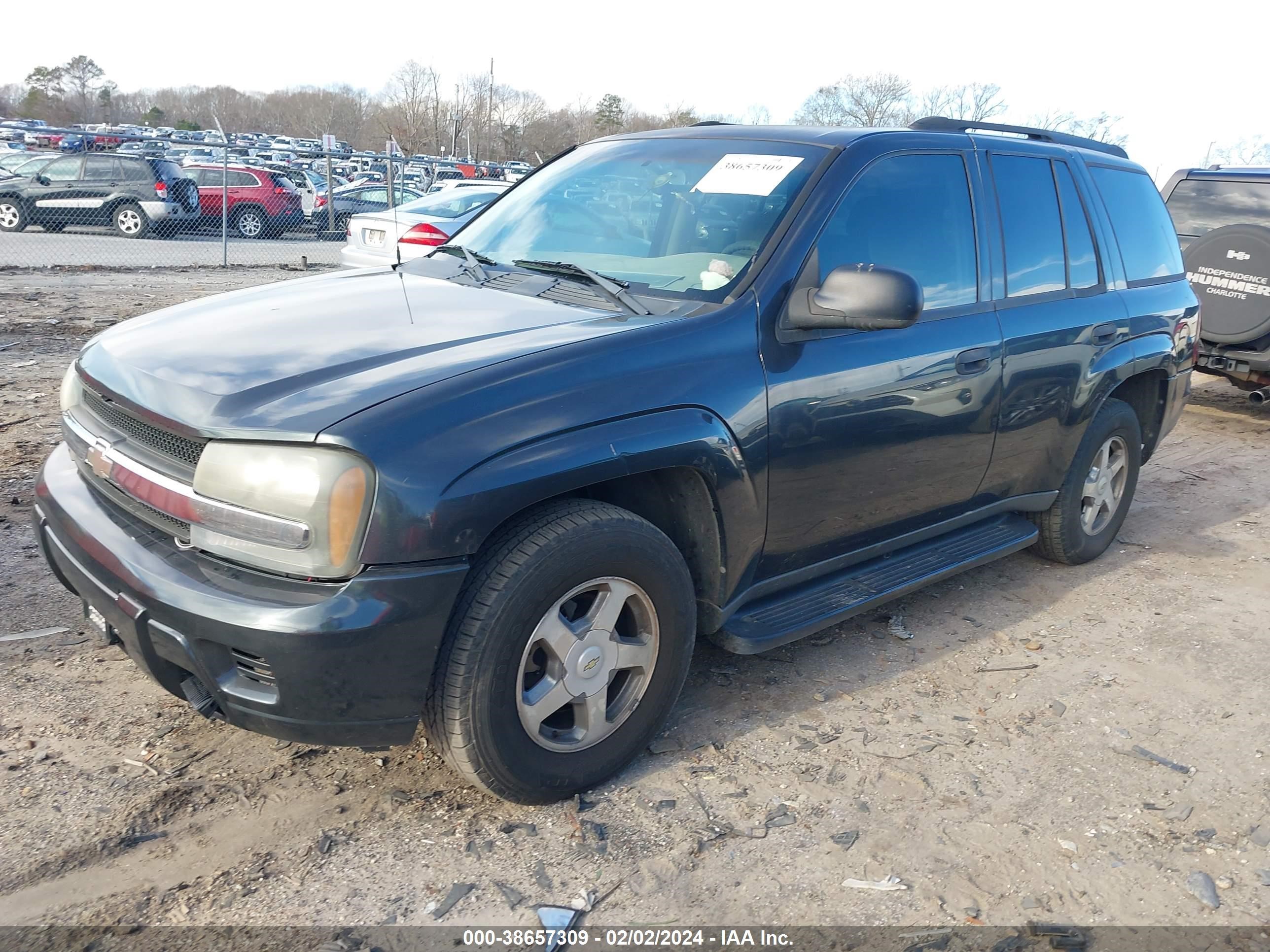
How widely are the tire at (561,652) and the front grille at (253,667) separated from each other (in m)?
0.39

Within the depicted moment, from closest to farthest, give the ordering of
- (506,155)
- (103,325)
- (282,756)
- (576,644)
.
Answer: (576,644)
(282,756)
(103,325)
(506,155)

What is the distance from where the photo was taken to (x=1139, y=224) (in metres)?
4.83

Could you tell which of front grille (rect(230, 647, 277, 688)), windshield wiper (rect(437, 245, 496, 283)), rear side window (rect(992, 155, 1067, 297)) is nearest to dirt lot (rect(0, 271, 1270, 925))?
front grille (rect(230, 647, 277, 688))

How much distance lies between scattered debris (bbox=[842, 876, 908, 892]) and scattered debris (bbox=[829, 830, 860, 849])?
138 mm

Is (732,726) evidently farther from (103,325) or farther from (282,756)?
(103,325)

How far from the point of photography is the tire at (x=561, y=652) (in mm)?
2447

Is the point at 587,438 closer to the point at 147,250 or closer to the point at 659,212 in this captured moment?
the point at 659,212

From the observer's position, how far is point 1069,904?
2545mm

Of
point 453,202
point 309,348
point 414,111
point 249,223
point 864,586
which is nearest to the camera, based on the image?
point 309,348

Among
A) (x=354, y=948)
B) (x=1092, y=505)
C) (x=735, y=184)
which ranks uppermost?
(x=735, y=184)

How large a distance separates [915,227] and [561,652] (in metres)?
2.02

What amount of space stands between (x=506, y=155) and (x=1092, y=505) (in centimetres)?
4980

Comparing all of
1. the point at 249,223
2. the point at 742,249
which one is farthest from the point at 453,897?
the point at 249,223

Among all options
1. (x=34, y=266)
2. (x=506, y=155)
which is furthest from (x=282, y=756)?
(x=506, y=155)
